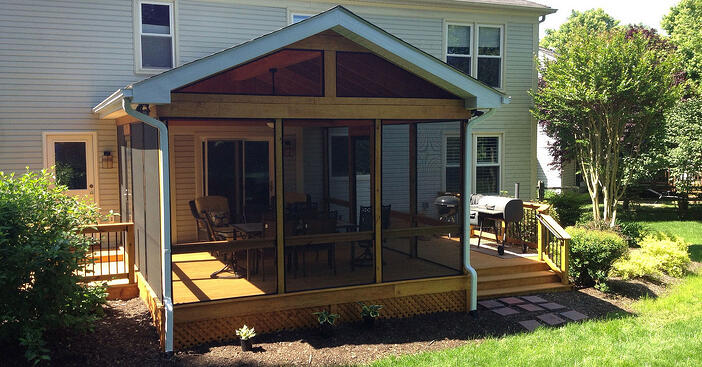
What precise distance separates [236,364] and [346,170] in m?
4.10

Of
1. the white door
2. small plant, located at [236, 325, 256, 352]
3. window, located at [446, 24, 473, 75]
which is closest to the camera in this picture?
small plant, located at [236, 325, 256, 352]

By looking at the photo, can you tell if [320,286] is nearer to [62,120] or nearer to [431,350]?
[431,350]

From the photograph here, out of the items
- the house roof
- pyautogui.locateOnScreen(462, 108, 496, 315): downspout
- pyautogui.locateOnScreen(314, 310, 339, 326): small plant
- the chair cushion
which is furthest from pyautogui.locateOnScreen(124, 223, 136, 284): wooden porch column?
pyautogui.locateOnScreen(462, 108, 496, 315): downspout

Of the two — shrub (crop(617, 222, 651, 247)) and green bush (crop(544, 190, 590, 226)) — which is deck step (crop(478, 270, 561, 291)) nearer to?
shrub (crop(617, 222, 651, 247))

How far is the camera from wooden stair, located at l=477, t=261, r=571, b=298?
9.05 m

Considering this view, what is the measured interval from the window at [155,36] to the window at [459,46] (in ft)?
21.1

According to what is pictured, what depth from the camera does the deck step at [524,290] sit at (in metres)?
8.96

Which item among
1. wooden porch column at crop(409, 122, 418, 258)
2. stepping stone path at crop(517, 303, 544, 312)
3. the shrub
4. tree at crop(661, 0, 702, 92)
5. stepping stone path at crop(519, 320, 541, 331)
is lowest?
stepping stone path at crop(519, 320, 541, 331)

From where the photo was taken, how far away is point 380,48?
23.6 ft

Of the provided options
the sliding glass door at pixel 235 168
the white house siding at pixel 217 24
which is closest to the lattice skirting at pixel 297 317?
the sliding glass door at pixel 235 168

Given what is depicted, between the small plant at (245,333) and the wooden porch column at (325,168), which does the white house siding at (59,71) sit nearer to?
the wooden porch column at (325,168)

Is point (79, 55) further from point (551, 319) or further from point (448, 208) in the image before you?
point (551, 319)

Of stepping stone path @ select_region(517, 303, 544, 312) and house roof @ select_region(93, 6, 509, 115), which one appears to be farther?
stepping stone path @ select_region(517, 303, 544, 312)

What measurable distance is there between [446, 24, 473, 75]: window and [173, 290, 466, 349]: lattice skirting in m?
7.26
